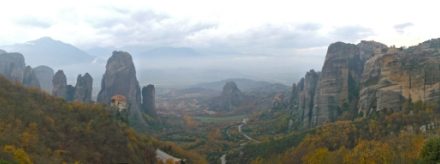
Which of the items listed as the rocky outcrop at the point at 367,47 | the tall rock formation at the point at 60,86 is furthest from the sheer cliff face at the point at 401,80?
the tall rock formation at the point at 60,86

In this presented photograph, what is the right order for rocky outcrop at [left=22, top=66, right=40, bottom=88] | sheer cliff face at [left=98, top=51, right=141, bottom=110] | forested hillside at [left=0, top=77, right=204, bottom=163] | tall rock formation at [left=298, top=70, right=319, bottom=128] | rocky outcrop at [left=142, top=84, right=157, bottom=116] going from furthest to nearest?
rocky outcrop at [left=142, top=84, right=157, bottom=116]
sheer cliff face at [left=98, top=51, right=141, bottom=110]
rocky outcrop at [left=22, top=66, right=40, bottom=88]
tall rock formation at [left=298, top=70, right=319, bottom=128]
forested hillside at [left=0, top=77, right=204, bottom=163]

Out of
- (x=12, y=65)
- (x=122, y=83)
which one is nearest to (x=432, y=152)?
(x=122, y=83)

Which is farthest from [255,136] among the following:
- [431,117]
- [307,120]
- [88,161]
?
[88,161]

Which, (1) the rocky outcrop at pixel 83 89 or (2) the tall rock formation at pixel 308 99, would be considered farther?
(1) the rocky outcrop at pixel 83 89

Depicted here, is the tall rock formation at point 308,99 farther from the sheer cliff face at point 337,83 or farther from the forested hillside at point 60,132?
the forested hillside at point 60,132

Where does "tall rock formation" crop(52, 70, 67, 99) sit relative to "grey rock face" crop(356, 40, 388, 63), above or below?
below

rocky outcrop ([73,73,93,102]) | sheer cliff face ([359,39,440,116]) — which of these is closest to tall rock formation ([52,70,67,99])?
rocky outcrop ([73,73,93,102])

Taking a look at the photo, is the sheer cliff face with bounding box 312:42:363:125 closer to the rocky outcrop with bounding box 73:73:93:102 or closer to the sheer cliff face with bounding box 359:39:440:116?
the sheer cliff face with bounding box 359:39:440:116
